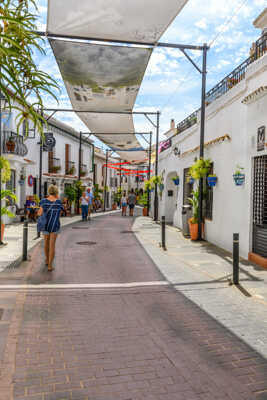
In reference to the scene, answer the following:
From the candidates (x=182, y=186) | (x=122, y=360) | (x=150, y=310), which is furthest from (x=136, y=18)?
(x=182, y=186)

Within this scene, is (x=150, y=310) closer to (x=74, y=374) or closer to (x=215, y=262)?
(x=74, y=374)

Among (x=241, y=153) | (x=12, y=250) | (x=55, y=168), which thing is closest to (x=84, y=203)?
(x=55, y=168)

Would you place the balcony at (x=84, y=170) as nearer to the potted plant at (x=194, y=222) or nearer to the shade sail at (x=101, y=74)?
the shade sail at (x=101, y=74)

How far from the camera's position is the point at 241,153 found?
862 cm

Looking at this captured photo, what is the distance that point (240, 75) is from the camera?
9836 millimetres

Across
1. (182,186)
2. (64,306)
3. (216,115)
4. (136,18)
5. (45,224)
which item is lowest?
(64,306)

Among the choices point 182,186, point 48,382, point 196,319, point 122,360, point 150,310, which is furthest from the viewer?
point 182,186

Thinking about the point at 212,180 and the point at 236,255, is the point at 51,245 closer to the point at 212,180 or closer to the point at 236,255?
the point at 236,255

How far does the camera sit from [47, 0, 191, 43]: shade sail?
6109 millimetres

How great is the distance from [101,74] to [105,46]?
5.93 ft

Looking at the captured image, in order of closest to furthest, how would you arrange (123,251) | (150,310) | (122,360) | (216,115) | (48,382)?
(48,382)
(122,360)
(150,310)
(123,251)
(216,115)

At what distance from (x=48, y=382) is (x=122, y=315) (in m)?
1.74

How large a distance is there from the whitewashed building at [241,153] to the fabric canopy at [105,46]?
2534mm

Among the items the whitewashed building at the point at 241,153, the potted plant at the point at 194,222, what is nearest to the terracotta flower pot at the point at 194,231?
the potted plant at the point at 194,222
